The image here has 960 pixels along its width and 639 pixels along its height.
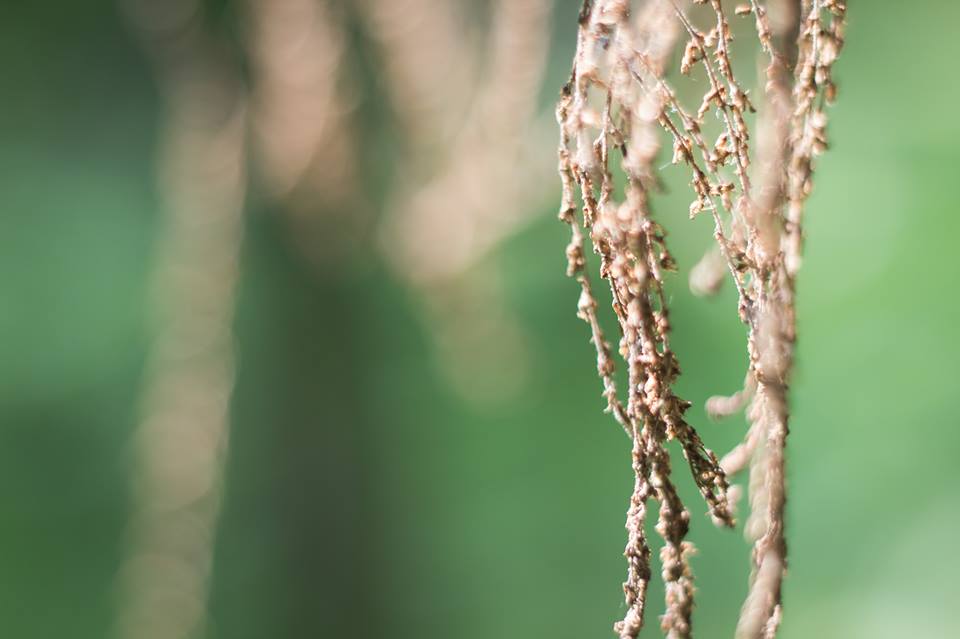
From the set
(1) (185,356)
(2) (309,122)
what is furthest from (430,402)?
(2) (309,122)

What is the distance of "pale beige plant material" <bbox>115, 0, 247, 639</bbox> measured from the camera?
2.00 meters

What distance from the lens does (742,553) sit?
2291 millimetres

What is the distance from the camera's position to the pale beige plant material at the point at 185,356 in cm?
200

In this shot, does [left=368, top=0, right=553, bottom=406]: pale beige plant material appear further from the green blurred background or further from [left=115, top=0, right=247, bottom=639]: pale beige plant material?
[left=115, top=0, right=247, bottom=639]: pale beige plant material

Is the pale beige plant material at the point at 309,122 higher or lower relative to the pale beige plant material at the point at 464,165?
higher

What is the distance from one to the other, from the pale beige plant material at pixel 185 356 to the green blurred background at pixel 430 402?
23 centimetres

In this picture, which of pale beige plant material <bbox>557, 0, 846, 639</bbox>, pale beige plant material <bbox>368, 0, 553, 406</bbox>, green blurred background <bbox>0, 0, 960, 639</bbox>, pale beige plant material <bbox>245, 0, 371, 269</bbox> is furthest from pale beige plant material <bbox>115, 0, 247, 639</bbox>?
pale beige plant material <bbox>557, 0, 846, 639</bbox>

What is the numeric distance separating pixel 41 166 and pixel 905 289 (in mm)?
2312

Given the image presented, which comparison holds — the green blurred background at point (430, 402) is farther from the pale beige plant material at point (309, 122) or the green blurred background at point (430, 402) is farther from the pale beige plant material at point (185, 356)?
the pale beige plant material at point (185, 356)

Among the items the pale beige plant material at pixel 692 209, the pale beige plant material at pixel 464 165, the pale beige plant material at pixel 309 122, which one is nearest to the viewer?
the pale beige plant material at pixel 692 209

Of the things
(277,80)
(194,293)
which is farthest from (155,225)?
(277,80)

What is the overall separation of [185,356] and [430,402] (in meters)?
0.84

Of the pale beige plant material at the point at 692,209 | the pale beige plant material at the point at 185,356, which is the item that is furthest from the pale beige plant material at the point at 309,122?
the pale beige plant material at the point at 692,209

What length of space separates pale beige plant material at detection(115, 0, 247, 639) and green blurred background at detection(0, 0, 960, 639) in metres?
0.23
